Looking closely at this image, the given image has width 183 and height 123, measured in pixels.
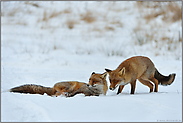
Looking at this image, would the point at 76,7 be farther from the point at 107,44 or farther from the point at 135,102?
the point at 135,102

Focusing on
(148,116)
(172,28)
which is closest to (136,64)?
(148,116)

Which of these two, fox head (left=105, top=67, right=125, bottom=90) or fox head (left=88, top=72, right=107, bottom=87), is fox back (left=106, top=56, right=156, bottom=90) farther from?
fox head (left=88, top=72, right=107, bottom=87)

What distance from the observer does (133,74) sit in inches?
191

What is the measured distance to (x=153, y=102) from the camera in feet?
12.1

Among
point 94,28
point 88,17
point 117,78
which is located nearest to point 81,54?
point 94,28

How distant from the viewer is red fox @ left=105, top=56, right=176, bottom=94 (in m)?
4.61

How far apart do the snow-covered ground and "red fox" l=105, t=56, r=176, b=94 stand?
33 centimetres

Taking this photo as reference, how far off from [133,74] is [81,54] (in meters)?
6.38

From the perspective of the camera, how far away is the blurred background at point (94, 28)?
11.6m

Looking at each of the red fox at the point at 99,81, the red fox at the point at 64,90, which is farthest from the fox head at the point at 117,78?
the red fox at the point at 64,90

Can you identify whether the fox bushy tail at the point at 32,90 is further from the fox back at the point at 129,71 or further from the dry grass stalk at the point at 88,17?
the dry grass stalk at the point at 88,17

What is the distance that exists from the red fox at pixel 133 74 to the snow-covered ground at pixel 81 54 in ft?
1.07

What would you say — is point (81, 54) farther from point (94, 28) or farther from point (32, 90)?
point (32, 90)

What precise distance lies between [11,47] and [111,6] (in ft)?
29.3
